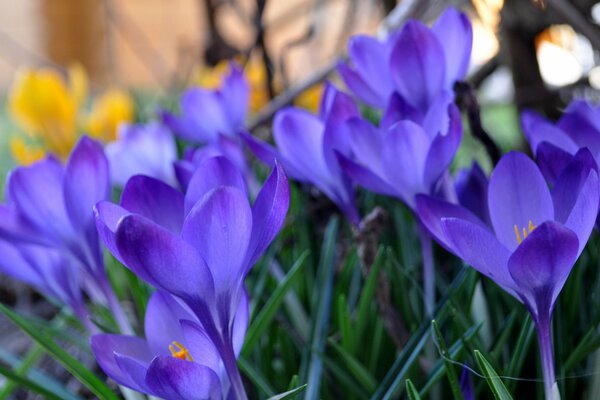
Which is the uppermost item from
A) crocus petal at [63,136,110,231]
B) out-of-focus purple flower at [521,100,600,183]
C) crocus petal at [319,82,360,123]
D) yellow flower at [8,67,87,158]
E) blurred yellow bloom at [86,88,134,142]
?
yellow flower at [8,67,87,158]

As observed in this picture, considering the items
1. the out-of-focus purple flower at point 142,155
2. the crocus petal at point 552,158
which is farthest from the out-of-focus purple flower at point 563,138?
the out-of-focus purple flower at point 142,155

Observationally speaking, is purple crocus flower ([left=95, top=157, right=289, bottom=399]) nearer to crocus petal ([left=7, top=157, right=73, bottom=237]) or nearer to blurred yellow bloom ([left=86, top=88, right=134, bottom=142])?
crocus petal ([left=7, top=157, right=73, bottom=237])

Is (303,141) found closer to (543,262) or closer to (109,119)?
(543,262)

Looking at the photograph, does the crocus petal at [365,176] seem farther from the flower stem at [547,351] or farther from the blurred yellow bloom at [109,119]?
the blurred yellow bloom at [109,119]

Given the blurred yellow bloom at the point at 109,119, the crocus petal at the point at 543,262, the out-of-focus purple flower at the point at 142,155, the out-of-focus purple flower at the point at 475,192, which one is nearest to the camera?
the crocus petal at the point at 543,262

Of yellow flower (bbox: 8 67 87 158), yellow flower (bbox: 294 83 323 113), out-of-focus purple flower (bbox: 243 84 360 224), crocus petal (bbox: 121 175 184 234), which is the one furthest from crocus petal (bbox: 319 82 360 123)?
yellow flower (bbox: 8 67 87 158)

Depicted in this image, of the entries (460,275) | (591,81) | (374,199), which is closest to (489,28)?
(591,81)
